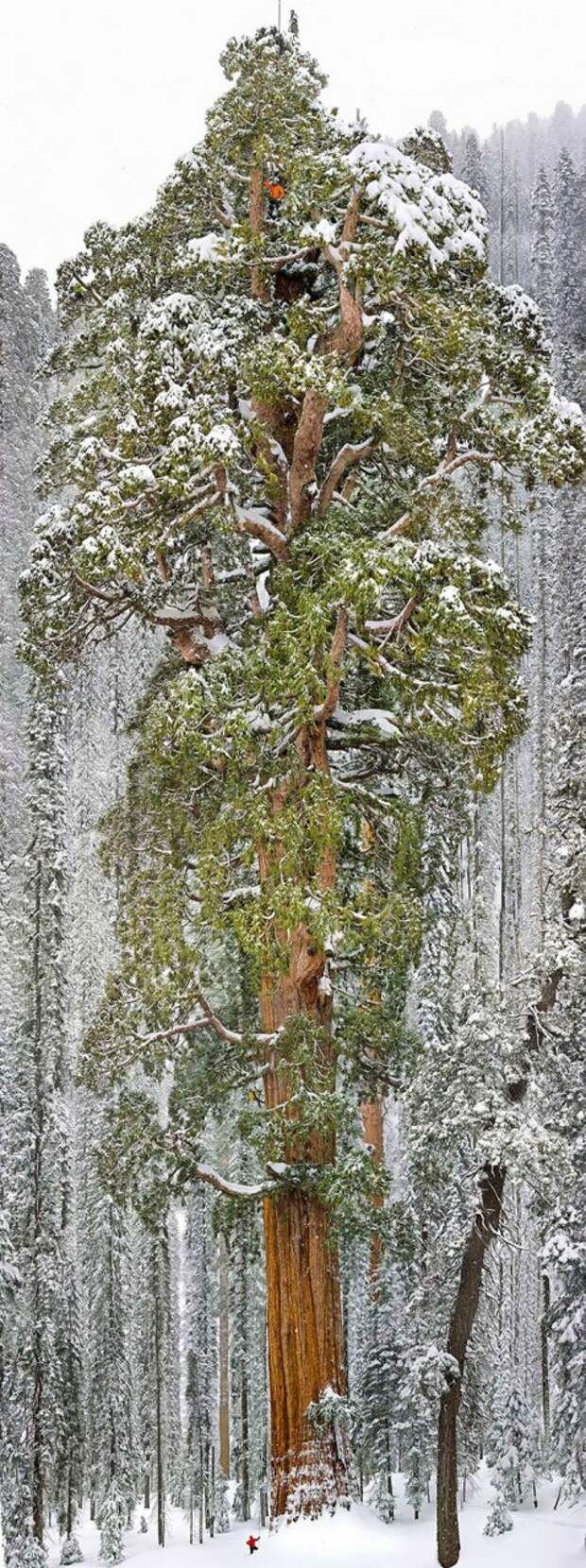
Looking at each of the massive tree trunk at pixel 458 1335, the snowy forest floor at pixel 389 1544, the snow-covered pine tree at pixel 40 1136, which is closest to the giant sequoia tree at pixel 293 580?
the snowy forest floor at pixel 389 1544

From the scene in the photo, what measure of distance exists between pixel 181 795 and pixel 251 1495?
28293 millimetres

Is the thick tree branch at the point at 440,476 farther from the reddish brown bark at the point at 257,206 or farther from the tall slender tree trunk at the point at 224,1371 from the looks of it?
the tall slender tree trunk at the point at 224,1371

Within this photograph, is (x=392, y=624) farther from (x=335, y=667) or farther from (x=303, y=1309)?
(x=303, y=1309)

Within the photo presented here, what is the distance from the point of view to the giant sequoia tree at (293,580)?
9773 mm

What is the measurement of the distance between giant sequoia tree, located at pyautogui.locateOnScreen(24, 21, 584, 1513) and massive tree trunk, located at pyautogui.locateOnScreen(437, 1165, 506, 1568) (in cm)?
241

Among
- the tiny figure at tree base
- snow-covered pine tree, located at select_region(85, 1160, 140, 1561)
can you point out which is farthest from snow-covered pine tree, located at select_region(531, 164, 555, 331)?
the tiny figure at tree base

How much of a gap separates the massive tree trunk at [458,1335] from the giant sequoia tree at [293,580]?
241 cm

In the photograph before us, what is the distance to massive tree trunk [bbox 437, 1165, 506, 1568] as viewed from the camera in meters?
13.6

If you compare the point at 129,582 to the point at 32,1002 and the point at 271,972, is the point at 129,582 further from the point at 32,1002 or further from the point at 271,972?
the point at 32,1002

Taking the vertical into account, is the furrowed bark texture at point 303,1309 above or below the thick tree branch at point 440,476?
below

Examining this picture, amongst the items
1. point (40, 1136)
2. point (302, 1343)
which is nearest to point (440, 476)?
point (302, 1343)

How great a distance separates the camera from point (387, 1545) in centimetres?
938

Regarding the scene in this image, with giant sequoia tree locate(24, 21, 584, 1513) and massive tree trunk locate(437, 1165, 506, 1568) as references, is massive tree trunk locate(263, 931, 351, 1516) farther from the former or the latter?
massive tree trunk locate(437, 1165, 506, 1568)

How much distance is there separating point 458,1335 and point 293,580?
25.2ft
